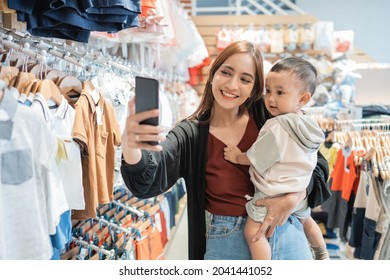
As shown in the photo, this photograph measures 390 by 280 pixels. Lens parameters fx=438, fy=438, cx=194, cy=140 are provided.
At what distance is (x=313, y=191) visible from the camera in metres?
1.18

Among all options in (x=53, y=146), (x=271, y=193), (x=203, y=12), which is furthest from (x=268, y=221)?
(x=203, y=12)

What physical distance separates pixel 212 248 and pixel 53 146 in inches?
18.2

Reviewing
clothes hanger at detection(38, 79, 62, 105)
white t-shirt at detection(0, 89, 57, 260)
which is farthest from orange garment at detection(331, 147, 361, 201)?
white t-shirt at detection(0, 89, 57, 260)

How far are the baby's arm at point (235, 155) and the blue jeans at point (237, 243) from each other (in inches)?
5.7

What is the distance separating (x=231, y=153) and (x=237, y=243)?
8.9 inches

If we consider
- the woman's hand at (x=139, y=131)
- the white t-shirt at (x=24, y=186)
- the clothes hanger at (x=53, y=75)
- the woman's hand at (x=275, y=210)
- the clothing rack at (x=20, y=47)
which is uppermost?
the clothing rack at (x=20, y=47)

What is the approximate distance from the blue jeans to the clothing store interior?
37cm

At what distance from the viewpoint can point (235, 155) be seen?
1090 millimetres

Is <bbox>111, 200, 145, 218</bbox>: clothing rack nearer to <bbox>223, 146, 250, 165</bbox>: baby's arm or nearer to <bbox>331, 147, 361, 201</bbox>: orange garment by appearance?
<bbox>331, 147, 361, 201</bbox>: orange garment

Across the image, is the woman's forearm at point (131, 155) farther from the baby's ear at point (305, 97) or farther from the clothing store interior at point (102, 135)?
the baby's ear at point (305, 97)

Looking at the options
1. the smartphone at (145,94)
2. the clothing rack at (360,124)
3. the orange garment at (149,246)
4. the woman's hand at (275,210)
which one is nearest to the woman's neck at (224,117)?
the woman's hand at (275,210)

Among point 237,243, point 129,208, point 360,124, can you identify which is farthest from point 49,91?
point 360,124

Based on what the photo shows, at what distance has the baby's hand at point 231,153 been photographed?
1092 millimetres

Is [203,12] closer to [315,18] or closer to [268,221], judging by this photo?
[315,18]
